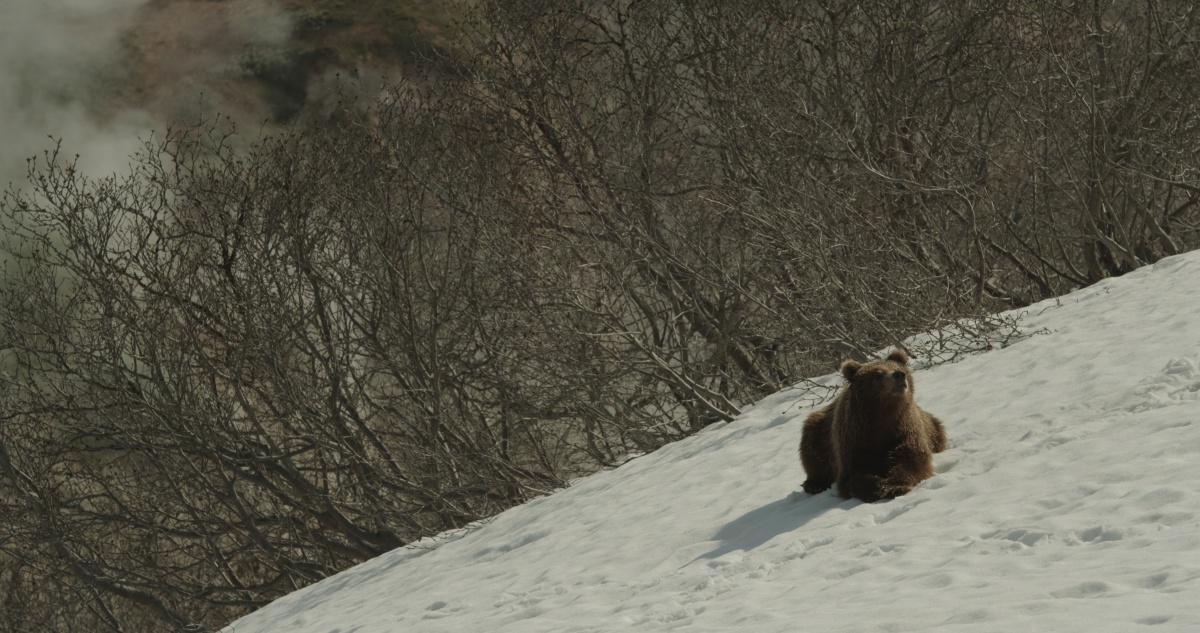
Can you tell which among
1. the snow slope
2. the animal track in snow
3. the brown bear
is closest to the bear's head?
the brown bear

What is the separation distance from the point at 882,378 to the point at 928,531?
1096 millimetres

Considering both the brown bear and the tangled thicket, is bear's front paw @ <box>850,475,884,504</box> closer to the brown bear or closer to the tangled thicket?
the brown bear

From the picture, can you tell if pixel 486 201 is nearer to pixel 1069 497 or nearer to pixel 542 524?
pixel 542 524

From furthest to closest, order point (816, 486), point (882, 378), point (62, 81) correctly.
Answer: point (62, 81) < point (816, 486) < point (882, 378)

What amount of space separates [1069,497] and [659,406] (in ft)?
40.5

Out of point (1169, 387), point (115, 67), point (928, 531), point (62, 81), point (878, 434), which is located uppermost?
point (62, 81)

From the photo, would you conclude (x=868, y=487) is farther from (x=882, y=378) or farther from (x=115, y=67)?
(x=115, y=67)

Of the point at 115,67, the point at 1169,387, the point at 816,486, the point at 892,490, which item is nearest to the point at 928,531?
the point at 892,490

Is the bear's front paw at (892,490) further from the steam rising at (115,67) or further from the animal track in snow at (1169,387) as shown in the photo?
the steam rising at (115,67)

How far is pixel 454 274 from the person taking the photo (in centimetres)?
2180

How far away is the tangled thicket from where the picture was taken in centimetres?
1861

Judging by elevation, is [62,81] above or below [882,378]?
above

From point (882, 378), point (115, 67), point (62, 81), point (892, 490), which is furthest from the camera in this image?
point (62, 81)

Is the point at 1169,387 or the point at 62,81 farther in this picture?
the point at 62,81
